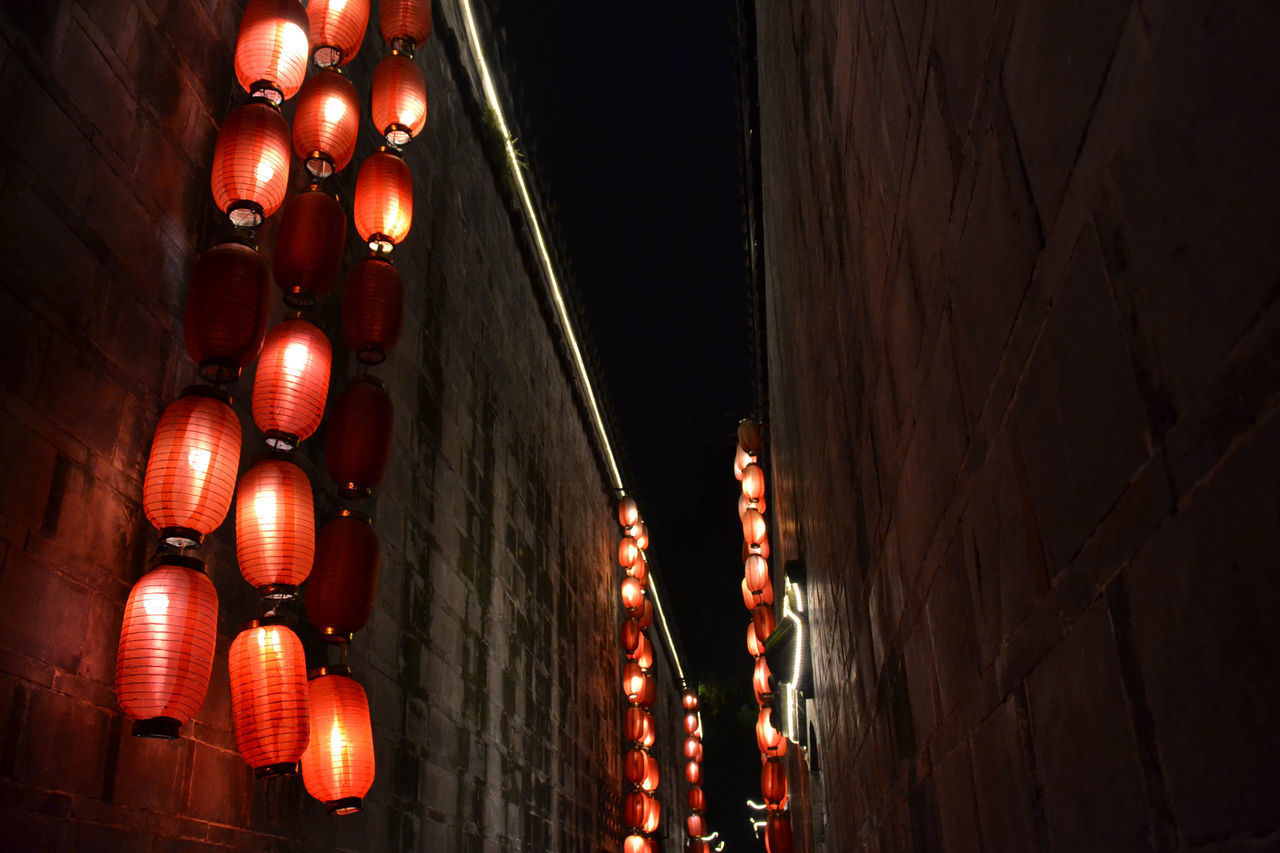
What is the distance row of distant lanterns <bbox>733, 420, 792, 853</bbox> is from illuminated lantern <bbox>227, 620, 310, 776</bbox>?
8916 mm

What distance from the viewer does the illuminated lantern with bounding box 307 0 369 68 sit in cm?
537

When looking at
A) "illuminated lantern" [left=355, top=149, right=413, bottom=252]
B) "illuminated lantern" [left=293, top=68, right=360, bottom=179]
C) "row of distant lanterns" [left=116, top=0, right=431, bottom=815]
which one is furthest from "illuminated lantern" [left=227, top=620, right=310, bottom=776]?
"illuminated lantern" [left=355, top=149, right=413, bottom=252]

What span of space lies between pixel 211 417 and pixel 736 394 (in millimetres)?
48227

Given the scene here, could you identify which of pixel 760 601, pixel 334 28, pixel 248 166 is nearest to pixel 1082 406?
pixel 248 166

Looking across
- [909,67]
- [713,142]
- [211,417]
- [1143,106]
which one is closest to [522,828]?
[211,417]

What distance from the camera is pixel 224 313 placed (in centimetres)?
400

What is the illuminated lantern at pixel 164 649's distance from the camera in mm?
3377

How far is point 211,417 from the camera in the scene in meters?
3.87

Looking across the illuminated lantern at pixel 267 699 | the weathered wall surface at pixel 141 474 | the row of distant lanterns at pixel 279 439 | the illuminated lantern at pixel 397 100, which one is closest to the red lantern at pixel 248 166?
the row of distant lanterns at pixel 279 439

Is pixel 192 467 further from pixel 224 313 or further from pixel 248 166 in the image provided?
pixel 248 166

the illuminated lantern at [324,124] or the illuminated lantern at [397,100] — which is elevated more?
the illuminated lantern at [397,100]

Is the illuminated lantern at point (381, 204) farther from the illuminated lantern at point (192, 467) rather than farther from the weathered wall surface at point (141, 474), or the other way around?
the illuminated lantern at point (192, 467)

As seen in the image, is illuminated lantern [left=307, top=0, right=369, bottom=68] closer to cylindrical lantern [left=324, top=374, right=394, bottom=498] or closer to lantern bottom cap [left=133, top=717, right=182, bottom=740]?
cylindrical lantern [left=324, top=374, right=394, bottom=498]

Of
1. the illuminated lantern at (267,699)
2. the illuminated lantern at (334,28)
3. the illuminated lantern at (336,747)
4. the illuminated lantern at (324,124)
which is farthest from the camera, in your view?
the illuminated lantern at (334,28)
